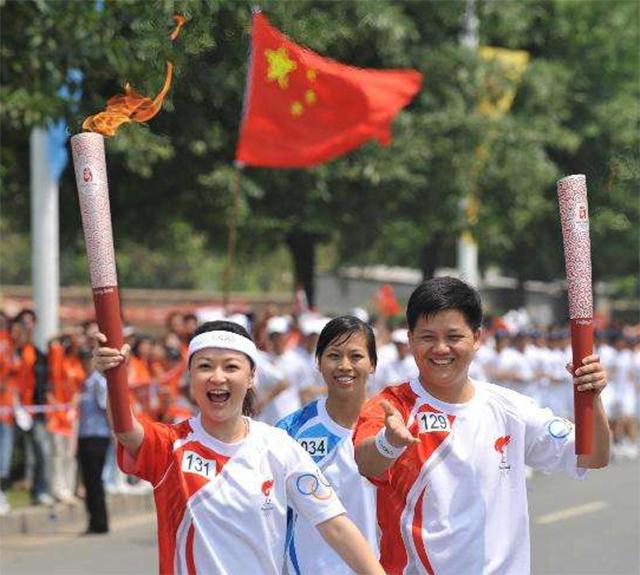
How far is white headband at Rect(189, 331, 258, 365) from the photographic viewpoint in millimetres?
4109

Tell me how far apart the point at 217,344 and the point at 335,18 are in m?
12.6

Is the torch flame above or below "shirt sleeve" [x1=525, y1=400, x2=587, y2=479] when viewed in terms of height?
above

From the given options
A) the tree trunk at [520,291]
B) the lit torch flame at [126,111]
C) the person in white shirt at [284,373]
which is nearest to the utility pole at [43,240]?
the person in white shirt at [284,373]

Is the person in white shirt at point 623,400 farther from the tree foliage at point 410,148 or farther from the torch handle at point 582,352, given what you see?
the torch handle at point 582,352

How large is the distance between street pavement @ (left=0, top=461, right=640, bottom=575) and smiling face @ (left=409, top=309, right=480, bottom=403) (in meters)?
4.73

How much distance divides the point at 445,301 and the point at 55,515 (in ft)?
24.2

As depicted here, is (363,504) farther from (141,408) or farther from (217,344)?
(141,408)

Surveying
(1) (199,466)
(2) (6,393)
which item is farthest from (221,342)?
(2) (6,393)

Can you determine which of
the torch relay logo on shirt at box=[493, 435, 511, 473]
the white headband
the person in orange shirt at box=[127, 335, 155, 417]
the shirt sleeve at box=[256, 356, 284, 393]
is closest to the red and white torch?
the white headband

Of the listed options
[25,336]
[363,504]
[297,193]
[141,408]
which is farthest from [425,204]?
[363,504]

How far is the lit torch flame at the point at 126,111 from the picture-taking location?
431cm

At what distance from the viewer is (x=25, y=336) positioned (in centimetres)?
1142

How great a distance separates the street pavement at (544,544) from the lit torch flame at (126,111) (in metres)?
4.59

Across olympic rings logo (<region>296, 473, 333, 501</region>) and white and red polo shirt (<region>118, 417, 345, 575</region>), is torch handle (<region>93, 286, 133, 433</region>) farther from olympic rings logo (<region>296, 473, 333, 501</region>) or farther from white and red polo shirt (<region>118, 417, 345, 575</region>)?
olympic rings logo (<region>296, 473, 333, 501</region>)
